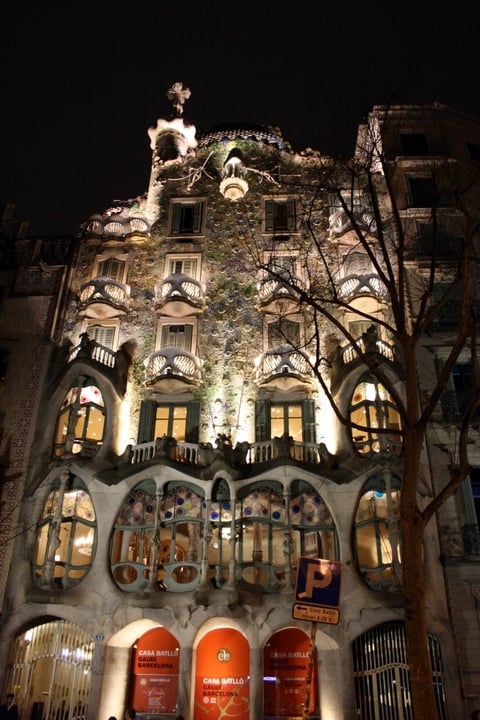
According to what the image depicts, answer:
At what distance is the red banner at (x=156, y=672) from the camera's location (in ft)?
65.2

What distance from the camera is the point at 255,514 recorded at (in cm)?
2073

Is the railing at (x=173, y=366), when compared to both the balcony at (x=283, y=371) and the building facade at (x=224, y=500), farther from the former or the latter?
the balcony at (x=283, y=371)

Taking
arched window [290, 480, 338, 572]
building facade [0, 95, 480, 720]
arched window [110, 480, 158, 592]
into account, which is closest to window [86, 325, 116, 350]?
building facade [0, 95, 480, 720]

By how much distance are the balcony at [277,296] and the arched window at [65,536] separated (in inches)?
423

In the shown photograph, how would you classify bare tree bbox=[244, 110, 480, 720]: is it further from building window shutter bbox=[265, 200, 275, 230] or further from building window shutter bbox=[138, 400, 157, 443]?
building window shutter bbox=[138, 400, 157, 443]

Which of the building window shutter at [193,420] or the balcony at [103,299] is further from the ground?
the balcony at [103,299]

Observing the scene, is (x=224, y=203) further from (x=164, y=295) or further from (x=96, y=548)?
(x=96, y=548)

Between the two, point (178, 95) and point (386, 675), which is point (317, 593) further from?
point (178, 95)

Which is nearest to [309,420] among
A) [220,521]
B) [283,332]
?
[283,332]

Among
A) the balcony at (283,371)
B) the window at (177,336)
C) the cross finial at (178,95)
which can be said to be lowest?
the balcony at (283,371)

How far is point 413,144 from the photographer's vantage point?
3078cm

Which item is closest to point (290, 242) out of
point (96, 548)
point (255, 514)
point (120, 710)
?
point (255, 514)

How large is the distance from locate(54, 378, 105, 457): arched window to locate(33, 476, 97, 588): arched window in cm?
139

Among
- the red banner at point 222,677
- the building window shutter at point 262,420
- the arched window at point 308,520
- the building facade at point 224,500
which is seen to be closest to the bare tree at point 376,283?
the building facade at point 224,500
